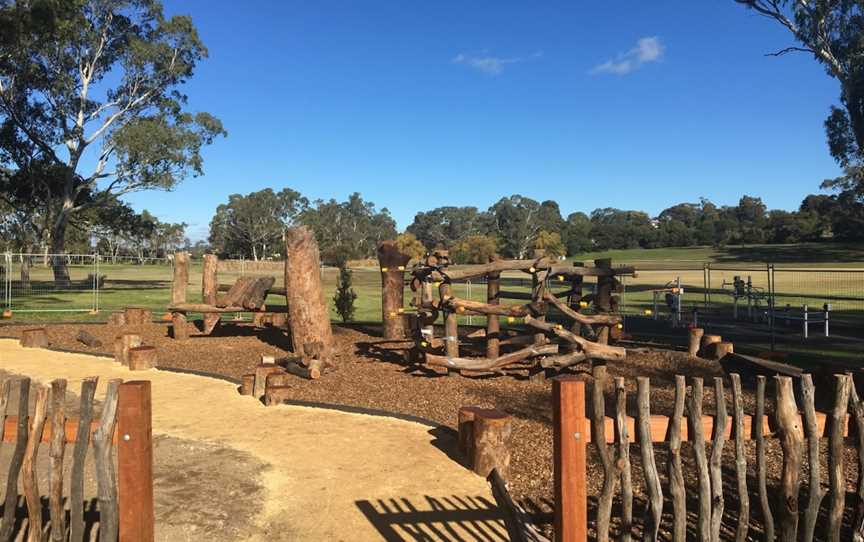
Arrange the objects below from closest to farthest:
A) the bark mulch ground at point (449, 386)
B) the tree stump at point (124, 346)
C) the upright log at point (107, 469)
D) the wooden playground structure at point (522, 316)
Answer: the upright log at point (107, 469) → the bark mulch ground at point (449, 386) → the wooden playground structure at point (522, 316) → the tree stump at point (124, 346)

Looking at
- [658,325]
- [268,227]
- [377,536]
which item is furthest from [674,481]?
[268,227]

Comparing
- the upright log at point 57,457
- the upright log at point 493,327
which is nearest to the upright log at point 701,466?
the upright log at point 57,457

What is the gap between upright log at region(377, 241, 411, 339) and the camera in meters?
12.0

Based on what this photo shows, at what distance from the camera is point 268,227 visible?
10425cm

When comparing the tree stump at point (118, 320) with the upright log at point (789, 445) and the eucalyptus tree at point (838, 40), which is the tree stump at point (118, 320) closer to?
the upright log at point (789, 445)

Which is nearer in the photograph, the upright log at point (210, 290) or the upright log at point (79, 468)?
the upright log at point (79, 468)

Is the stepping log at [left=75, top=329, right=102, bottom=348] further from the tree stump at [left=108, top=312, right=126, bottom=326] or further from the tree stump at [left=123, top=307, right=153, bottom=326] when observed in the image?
the tree stump at [left=123, top=307, right=153, bottom=326]

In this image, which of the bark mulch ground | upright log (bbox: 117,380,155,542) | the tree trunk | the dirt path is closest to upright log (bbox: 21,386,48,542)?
upright log (bbox: 117,380,155,542)

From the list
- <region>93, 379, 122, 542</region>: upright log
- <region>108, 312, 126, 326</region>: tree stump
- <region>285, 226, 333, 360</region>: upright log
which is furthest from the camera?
<region>108, 312, 126, 326</region>: tree stump

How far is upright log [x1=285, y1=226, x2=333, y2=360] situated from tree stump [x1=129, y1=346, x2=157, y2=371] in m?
2.46

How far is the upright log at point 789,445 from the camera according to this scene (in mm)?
3277

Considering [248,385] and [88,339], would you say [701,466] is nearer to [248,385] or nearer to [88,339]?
[248,385]

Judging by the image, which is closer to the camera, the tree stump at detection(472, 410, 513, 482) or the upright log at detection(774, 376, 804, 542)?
the upright log at detection(774, 376, 804, 542)

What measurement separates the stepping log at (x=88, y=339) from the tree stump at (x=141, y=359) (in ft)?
8.93
